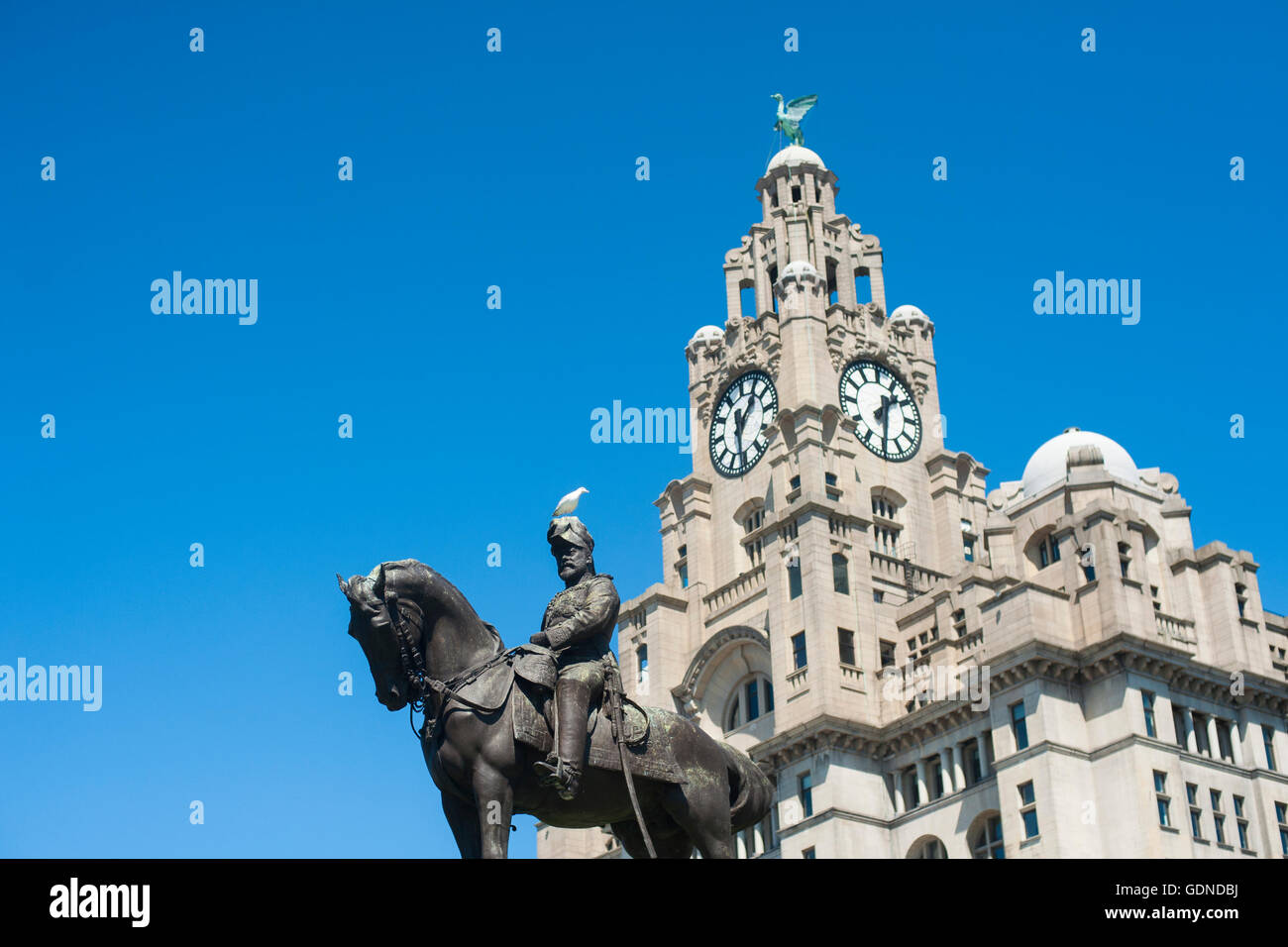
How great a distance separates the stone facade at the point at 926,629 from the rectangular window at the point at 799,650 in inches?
7.2

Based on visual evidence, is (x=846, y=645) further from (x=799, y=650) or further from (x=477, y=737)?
(x=477, y=737)

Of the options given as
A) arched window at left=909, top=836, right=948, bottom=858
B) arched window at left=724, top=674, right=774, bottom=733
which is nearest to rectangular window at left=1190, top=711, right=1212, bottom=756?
arched window at left=909, top=836, right=948, bottom=858

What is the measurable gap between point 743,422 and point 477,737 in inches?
2717

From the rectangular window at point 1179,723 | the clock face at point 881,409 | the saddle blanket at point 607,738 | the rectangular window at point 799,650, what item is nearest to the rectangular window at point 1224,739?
the rectangular window at point 1179,723

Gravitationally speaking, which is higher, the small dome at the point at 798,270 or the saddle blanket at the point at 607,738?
the small dome at the point at 798,270

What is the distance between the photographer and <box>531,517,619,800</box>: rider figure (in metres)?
18.4

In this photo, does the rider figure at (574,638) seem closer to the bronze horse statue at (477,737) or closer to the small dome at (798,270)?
the bronze horse statue at (477,737)

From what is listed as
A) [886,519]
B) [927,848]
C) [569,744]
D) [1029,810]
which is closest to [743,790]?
[569,744]

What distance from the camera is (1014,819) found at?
2440 inches

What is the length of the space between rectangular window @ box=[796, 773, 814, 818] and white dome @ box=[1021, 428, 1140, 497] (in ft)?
56.7

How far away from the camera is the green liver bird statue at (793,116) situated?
99.1 metres

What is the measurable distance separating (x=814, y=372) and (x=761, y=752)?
2120 cm
